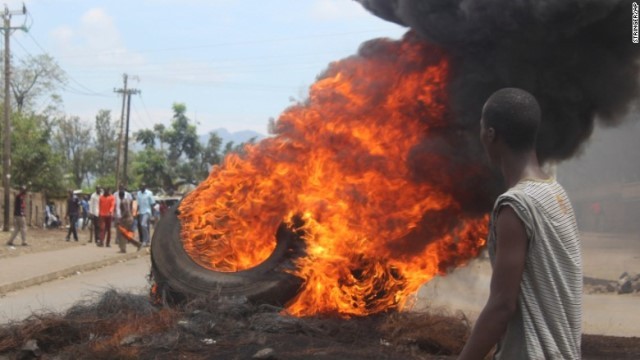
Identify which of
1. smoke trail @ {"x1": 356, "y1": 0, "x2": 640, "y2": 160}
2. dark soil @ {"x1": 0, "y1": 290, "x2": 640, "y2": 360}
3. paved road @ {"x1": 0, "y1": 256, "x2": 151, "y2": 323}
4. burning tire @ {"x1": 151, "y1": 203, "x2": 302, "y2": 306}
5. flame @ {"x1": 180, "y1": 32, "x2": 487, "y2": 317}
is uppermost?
smoke trail @ {"x1": 356, "y1": 0, "x2": 640, "y2": 160}

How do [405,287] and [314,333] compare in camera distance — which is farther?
[405,287]

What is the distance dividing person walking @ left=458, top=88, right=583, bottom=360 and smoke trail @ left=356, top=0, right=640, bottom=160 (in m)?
4.54

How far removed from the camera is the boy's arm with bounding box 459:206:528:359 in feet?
8.43

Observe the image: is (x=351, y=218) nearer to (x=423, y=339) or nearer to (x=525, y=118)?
(x=423, y=339)

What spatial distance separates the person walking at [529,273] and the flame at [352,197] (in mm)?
4892

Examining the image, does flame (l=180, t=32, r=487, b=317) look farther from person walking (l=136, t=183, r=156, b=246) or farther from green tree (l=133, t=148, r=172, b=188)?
green tree (l=133, t=148, r=172, b=188)

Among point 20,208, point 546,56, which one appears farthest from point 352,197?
point 20,208

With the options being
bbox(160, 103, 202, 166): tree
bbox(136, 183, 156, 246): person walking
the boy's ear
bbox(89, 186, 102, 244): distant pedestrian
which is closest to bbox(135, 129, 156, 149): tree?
bbox(160, 103, 202, 166): tree

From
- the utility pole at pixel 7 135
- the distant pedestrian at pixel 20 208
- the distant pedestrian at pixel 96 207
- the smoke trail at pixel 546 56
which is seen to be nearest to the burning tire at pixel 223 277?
the smoke trail at pixel 546 56

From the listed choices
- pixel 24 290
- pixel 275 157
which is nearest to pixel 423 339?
pixel 275 157

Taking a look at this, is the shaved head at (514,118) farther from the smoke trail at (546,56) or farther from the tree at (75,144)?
the tree at (75,144)

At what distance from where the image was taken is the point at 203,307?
23.4 feet

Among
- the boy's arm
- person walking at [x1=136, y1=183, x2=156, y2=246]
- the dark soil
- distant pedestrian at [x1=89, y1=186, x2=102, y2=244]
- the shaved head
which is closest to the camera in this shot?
the boy's arm

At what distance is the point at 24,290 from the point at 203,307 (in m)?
8.06
